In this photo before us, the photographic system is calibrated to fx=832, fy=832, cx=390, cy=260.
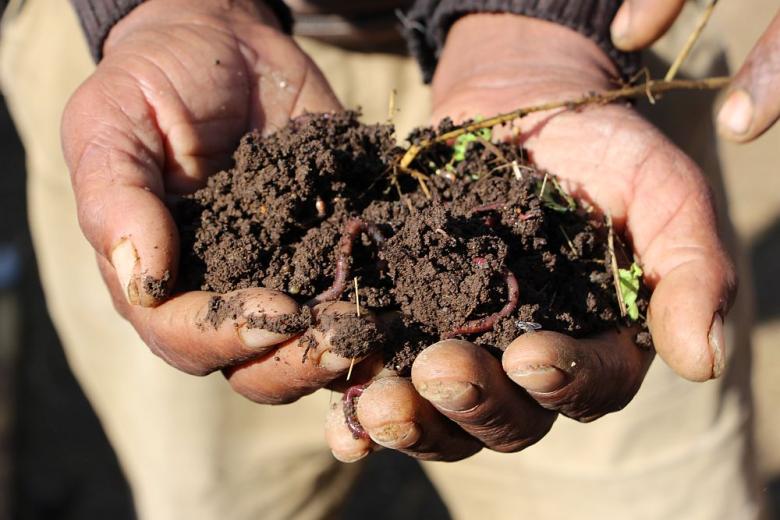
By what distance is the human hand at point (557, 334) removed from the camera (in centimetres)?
203

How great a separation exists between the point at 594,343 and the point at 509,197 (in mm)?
541

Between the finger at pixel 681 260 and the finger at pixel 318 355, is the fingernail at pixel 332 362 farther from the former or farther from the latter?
the finger at pixel 681 260

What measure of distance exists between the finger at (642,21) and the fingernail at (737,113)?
427 millimetres

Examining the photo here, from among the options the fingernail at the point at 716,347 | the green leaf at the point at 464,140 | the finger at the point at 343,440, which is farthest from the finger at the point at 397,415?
the green leaf at the point at 464,140

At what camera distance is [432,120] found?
3238 mm

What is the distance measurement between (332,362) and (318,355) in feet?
0.13

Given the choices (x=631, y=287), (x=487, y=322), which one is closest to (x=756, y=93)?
(x=631, y=287)

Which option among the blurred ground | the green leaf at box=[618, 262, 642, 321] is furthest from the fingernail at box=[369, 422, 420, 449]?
the blurred ground

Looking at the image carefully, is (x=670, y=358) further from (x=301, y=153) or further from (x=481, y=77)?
(x=481, y=77)

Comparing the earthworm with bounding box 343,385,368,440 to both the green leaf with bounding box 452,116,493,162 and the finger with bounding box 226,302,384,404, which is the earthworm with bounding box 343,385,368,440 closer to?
the finger with bounding box 226,302,384,404

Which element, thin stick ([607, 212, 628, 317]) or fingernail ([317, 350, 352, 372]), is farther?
thin stick ([607, 212, 628, 317])

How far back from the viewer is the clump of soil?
222 cm

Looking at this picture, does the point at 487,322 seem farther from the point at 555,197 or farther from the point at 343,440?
the point at 555,197

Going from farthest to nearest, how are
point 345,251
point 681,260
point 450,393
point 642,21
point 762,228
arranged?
point 762,228
point 642,21
point 681,260
point 345,251
point 450,393
